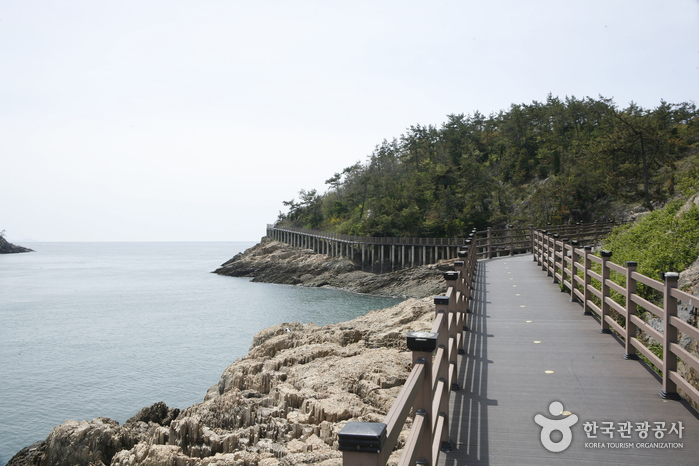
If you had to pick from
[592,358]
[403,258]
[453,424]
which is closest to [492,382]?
[453,424]

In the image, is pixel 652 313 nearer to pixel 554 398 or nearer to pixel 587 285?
pixel 554 398

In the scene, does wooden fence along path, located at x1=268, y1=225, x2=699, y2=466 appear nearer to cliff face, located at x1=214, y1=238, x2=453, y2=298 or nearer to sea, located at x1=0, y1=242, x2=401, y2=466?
sea, located at x1=0, y1=242, x2=401, y2=466

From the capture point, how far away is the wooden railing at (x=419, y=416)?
1.80 meters

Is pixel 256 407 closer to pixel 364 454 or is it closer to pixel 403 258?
pixel 364 454

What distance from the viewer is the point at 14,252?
178m

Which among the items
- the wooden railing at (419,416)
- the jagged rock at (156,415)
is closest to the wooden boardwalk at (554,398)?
the wooden railing at (419,416)

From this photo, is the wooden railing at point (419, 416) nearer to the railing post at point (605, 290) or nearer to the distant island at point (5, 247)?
the railing post at point (605, 290)

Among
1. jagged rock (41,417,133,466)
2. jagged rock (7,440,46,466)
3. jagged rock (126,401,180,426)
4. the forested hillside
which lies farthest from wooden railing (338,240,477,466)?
the forested hillside

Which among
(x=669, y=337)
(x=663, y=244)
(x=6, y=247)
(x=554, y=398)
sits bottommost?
(x=6, y=247)

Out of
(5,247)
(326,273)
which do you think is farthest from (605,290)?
(5,247)

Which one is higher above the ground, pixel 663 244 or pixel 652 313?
pixel 663 244

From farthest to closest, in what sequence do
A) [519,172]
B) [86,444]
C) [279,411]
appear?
[519,172] → [86,444] → [279,411]

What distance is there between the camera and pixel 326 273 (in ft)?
187

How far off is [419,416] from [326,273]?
5428 cm
